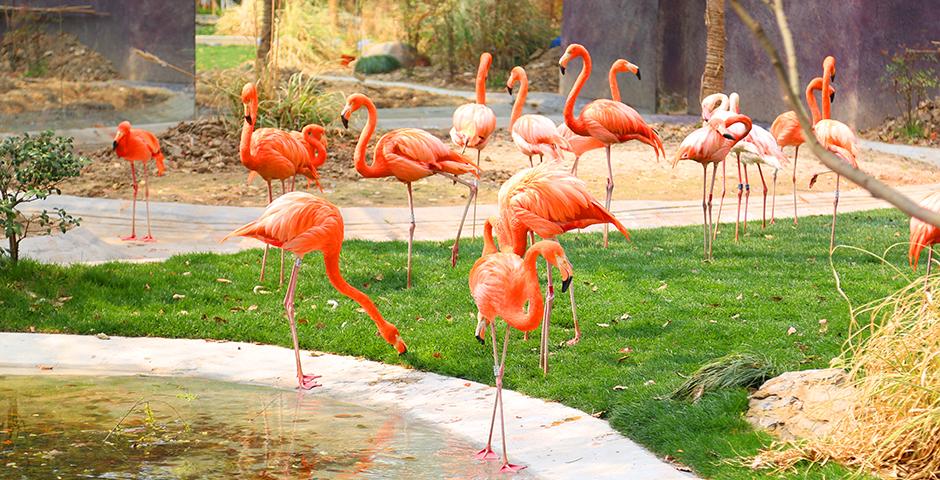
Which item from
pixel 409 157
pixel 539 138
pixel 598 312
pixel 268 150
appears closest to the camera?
pixel 598 312

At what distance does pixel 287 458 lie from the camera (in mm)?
5195

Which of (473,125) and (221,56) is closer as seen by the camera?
(473,125)

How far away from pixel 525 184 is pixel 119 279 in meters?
3.42

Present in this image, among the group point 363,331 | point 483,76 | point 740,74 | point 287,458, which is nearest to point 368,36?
point 740,74

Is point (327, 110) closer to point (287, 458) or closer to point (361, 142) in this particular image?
point (361, 142)

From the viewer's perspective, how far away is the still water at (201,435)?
5004mm

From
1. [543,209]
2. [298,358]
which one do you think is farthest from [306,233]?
[543,209]

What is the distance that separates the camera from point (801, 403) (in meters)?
5.21

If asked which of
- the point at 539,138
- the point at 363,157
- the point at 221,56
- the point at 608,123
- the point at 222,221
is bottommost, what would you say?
the point at 222,221

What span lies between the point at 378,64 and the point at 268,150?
17.8 metres

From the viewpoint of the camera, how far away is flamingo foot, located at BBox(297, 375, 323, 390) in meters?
6.24

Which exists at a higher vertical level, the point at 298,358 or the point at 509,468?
the point at 298,358

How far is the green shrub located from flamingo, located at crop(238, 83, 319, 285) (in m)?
17.5

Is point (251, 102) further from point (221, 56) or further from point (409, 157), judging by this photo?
point (221, 56)
